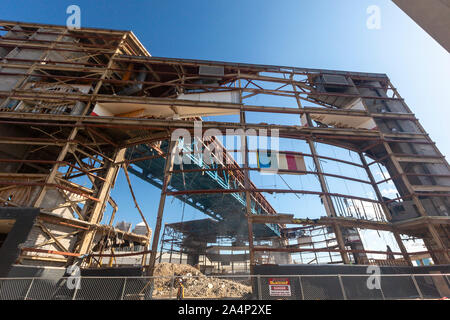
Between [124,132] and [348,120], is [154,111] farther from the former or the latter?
[348,120]

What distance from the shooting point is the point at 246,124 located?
1517 centimetres

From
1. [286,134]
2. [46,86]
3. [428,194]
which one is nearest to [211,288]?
[286,134]

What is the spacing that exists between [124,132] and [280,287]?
47.1ft

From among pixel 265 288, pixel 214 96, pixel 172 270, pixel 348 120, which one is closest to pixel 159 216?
pixel 265 288

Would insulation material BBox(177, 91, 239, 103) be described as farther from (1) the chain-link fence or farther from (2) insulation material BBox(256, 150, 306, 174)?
(1) the chain-link fence

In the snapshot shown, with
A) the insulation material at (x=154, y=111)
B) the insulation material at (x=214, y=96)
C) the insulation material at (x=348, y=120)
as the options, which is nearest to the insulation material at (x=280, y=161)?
the insulation material at (x=154, y=111)

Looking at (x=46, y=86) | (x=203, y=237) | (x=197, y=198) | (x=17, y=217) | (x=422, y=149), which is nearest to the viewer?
Answer: (x=17, y=217)

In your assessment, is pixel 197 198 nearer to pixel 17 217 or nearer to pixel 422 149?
pixel 17 217

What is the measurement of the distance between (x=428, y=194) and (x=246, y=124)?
13.9m

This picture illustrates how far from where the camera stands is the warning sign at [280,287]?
8.80 m

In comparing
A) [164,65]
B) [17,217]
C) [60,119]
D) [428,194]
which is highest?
[164,65]

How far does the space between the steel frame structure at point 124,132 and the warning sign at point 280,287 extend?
174cm

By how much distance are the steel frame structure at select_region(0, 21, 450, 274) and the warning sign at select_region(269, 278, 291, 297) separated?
174 centimetres

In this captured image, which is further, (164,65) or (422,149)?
(164,65)
